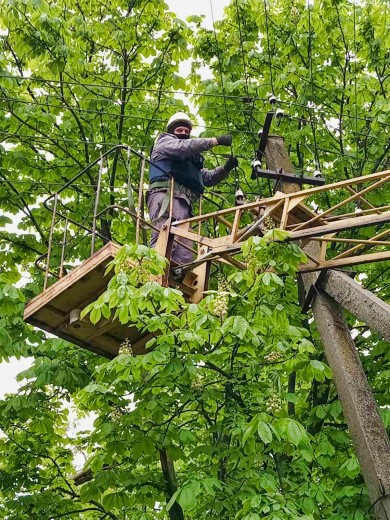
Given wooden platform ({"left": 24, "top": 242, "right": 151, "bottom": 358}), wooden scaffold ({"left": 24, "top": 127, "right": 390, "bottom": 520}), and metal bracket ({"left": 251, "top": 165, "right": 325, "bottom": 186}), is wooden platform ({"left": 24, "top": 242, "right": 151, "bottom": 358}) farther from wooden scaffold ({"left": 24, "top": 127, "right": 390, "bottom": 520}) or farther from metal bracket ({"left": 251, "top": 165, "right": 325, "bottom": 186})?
metal bracket ({"left": 251, "top": 165, "right": 325, "bottom": 186})

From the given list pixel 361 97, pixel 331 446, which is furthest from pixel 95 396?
pixel 361 97

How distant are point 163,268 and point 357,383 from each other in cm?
184

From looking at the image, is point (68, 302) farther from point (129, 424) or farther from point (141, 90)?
point (141, 90)

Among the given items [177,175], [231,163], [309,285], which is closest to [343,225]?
[309,285]

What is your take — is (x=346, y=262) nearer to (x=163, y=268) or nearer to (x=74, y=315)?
(x=163, y=268)

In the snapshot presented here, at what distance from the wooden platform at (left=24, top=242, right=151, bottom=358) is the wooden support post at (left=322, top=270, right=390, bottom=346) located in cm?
191

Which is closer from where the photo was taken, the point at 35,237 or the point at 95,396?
the point at 95,396

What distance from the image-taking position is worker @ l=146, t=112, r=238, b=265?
21.4 feet

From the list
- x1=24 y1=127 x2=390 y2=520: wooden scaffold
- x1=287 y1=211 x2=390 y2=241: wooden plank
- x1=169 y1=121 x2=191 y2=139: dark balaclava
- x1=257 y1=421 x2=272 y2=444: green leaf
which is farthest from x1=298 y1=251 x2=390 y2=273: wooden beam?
x1=169 y1=121 x2=191 y2=139: dark balaclava

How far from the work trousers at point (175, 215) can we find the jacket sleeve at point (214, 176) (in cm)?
60

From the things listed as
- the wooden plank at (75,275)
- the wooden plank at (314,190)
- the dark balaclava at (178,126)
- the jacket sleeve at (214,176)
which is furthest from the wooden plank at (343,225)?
the dark balaclava at (178,126)

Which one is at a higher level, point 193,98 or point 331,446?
point 193,98

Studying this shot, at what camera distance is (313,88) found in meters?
8.70

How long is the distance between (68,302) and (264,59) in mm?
4897
